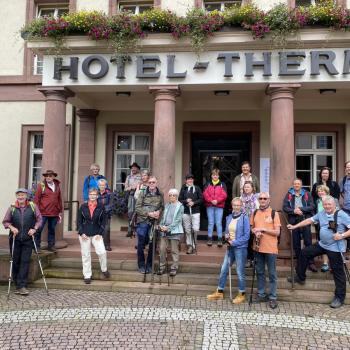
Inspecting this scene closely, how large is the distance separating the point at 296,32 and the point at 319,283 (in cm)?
453

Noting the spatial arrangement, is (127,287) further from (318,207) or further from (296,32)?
(296,32)

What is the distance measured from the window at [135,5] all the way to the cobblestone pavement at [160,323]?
7318 millimetres

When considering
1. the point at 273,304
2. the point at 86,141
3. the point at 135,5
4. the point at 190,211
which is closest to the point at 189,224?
the point at 190,211

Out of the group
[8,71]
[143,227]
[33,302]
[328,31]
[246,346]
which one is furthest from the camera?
[8,71]

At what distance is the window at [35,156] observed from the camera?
10477mm

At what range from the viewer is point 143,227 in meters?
6.69

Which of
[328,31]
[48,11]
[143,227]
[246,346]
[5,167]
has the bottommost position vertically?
[246,346]

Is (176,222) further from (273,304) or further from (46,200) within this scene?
(46,200)

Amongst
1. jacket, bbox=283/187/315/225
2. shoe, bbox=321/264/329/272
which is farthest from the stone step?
jacket, bbox=283/187/315/225

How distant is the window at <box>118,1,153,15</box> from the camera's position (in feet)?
32.5

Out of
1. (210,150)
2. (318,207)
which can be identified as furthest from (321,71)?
(210,150)

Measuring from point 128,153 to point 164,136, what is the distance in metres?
3.02

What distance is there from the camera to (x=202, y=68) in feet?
25.0

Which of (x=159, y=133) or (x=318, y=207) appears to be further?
(x=159, y=133)
